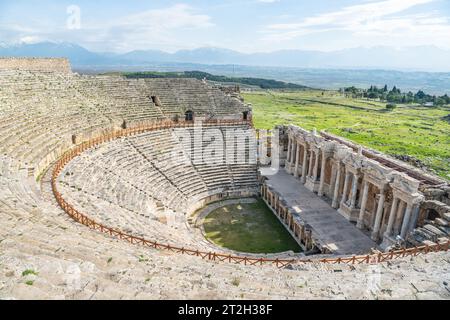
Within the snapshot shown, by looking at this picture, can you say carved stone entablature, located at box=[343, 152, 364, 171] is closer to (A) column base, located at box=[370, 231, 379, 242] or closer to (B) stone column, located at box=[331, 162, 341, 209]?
(B) stone column, located at box=[331, 162, 341, 209]

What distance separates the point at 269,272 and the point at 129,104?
27914mm

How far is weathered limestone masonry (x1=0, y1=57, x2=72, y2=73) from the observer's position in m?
34.9

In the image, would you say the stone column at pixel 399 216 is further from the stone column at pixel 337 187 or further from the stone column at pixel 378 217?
the stone column at pixel 337 187

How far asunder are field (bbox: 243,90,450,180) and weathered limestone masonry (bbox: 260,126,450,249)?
1452 cm

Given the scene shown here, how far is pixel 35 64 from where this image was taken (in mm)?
38469

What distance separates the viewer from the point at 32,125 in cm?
2414

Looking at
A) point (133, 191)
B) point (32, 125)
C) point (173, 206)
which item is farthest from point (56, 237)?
point (32, 125)

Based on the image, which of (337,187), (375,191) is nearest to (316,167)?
(337,187)

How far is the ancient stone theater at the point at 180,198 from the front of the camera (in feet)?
31.7

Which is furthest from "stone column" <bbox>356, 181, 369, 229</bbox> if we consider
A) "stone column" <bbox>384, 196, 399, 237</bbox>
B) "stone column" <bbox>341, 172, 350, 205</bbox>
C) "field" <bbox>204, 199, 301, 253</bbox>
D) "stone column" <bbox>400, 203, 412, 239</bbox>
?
"field" <bbox>204, 199, 301, 253</bbox>

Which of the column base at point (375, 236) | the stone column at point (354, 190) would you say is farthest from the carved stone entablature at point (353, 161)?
the column base at point (375, 236)

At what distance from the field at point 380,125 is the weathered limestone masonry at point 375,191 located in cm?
1452
